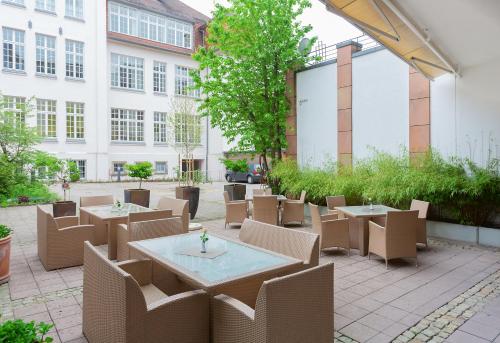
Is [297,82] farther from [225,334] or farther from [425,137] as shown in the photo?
[225,334]

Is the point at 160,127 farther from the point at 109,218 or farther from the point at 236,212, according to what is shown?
the point at 109,218

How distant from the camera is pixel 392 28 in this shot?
5207 millimetres

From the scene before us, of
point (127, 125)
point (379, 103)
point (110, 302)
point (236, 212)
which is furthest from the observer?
point (127, 125)

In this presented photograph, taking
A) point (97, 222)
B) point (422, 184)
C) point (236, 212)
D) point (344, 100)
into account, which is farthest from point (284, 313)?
point (344, 100)

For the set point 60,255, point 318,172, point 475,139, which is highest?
point 475,139

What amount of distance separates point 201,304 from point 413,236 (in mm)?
3611

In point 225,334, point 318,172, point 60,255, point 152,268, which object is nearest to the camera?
point 225,334

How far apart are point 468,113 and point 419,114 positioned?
973mm

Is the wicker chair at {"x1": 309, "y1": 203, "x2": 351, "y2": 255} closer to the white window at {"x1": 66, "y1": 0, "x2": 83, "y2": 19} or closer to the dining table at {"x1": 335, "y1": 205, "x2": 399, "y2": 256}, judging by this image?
the dining table at {"x1": 335, "y1": 205, "x2": 399, "y2": 256}

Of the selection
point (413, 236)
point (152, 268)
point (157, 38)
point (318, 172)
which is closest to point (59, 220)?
point (152, 268)

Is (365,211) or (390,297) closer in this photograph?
(390,297)

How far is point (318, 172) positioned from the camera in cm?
885

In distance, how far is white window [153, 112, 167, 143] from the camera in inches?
930

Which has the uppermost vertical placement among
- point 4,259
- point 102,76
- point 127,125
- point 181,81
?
point 181,81
